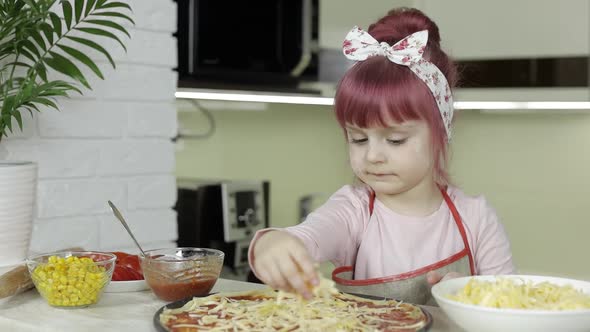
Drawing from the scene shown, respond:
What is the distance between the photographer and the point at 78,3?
1712mm

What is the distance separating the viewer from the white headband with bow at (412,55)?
144 centimetres

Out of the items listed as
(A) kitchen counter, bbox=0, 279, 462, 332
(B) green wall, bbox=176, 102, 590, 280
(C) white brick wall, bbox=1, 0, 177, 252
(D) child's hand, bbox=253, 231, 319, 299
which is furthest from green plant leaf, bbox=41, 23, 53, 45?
(B) green wall, bbox=176, 102, 590, 280

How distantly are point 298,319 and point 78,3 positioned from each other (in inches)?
37.7

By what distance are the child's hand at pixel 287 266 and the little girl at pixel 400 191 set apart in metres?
0.08

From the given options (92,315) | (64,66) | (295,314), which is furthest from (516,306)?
(64,66)

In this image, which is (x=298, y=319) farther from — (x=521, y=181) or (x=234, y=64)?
(x=521, y=181)

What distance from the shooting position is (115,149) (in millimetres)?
2066

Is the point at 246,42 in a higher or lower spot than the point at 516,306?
higher

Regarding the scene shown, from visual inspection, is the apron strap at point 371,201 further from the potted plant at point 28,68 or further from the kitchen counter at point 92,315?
the potted plant at point 28,68

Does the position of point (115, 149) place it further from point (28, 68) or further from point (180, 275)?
point (180, 275)

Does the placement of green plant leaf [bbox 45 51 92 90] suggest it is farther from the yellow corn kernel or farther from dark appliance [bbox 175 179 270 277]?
dark appliance [bbox 175 179 270 277]

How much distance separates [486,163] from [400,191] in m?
2.06

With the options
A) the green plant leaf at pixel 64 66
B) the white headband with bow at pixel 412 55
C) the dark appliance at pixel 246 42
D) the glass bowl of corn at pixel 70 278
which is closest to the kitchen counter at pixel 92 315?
the glass bowl of corn at pixel 70 278

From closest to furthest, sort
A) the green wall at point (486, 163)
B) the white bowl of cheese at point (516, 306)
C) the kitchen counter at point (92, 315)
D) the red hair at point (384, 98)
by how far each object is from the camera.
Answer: the white bowl of cheese at point (516, 306) < the kitchen counter at point (92, 315) < the red hair at point (384, 98) < the green wall at point (486, 163)
